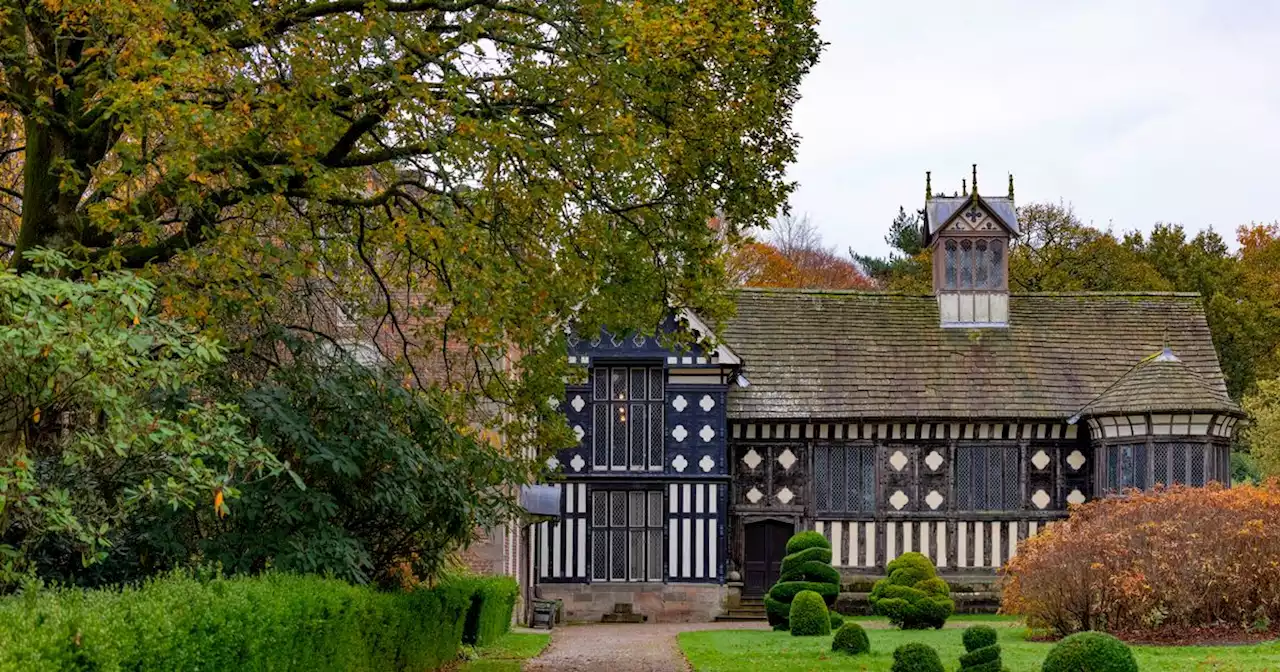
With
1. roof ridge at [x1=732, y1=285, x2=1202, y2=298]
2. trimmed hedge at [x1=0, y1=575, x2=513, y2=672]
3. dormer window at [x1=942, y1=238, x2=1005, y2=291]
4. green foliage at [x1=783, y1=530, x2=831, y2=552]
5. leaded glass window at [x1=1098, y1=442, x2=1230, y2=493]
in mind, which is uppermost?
dormer window at [x1=942, y1=238, x2=1005, y2=291]

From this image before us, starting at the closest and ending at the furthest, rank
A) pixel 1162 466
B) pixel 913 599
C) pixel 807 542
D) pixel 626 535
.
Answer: pixel 913 599
pixel 807 542
pixel 1162 466
pixel 626 535

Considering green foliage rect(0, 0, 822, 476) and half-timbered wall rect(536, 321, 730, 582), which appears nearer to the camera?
green foliage rect(0, 0, 822, 476)

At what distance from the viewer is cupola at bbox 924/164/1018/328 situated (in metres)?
36.6

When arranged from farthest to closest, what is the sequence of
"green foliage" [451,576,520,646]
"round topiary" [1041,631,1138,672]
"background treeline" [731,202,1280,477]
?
"background treeline" [731,202,1280,477] < "green foliage" [451,576,520,646] < "round topiary" [1041,631,1138,672]

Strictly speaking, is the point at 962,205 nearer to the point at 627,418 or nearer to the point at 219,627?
the point at 627,418

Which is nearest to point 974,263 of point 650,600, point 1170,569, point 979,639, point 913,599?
point 650,600

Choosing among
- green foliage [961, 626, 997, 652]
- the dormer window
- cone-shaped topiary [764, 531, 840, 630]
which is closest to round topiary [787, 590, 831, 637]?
cone-shaped topiary [764, 531, 840, 630]

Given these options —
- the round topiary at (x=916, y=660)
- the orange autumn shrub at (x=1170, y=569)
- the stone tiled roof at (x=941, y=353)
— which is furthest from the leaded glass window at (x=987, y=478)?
the round topiary at (x=916, y=660)

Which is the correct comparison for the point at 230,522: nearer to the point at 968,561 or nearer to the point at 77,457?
the point at 77,457

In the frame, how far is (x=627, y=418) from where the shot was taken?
32875mm

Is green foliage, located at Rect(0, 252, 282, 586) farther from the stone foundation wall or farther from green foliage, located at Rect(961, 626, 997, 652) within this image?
the stone foundation wall

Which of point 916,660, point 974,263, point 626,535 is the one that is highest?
point 974,263

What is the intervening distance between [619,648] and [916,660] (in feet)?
30.1

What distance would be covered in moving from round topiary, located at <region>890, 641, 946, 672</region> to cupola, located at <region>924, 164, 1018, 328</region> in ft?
69.4
